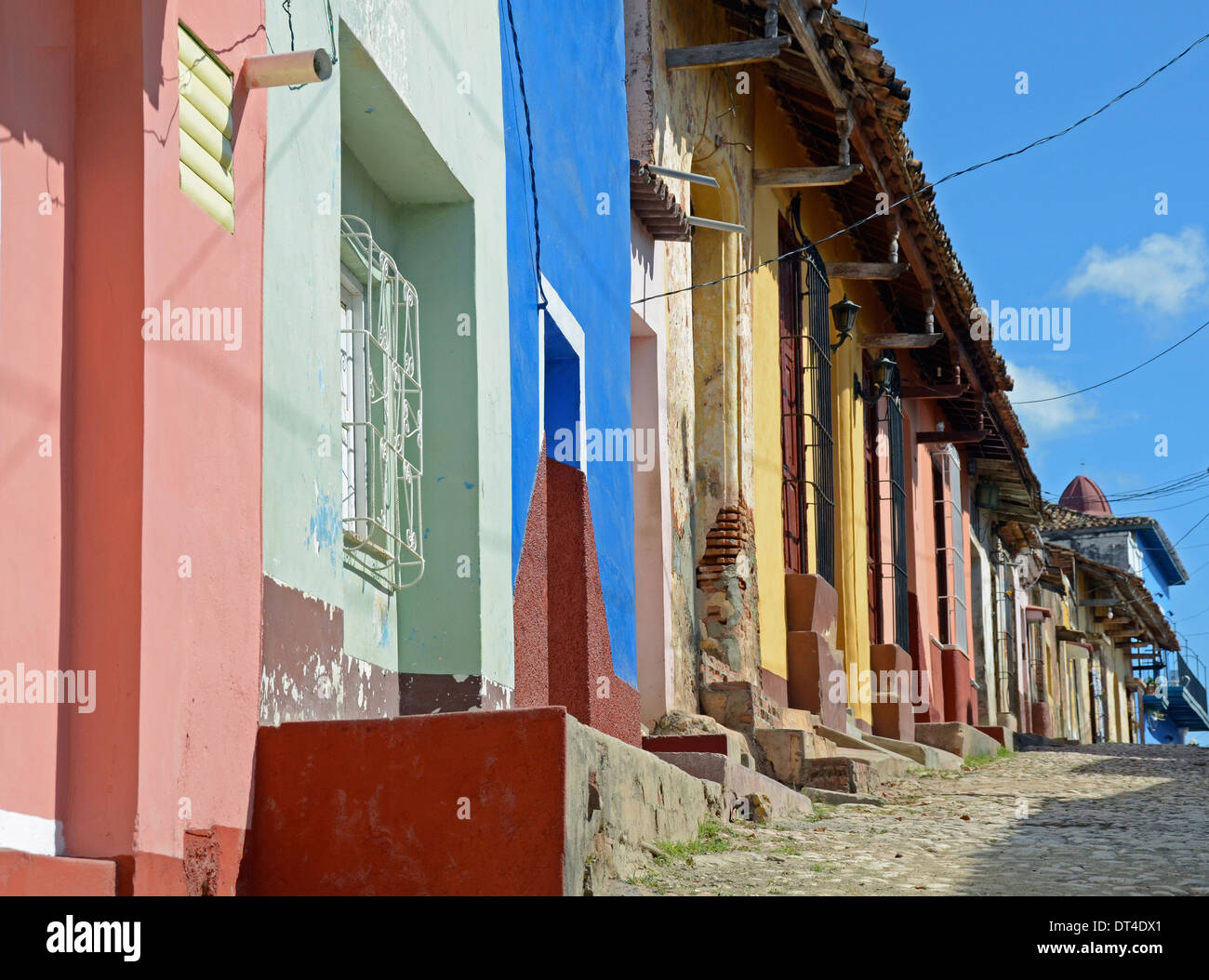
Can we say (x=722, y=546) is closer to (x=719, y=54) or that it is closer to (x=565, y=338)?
(x=719, y=54)

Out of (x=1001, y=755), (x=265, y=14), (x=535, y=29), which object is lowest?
(x=1001, y=755)

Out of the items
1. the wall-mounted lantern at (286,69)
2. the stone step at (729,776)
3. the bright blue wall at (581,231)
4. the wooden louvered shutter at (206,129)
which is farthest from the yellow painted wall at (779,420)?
the wooden louvered shutter at (206,129)

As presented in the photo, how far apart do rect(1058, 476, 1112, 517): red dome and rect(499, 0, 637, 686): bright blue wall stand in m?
39.3

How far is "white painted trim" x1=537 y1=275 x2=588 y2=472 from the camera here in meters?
7.51

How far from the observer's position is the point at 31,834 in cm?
338

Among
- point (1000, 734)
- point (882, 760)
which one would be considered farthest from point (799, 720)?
point (1000, 734)

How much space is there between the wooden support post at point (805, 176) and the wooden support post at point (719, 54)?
153 cm

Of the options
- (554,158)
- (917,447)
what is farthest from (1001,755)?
(554,158)

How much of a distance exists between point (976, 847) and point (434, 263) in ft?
11.4

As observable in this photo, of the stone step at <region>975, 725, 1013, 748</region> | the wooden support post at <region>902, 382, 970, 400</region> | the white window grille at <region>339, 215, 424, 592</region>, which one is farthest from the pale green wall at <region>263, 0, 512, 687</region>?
the stone step at <region>975, 725, 1013, 748</region>

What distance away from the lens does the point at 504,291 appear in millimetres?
6715
